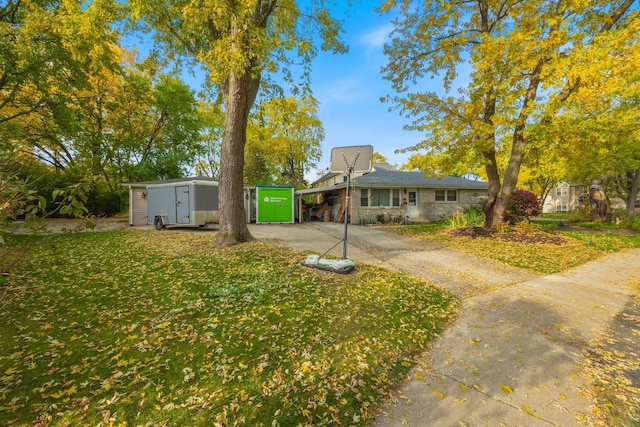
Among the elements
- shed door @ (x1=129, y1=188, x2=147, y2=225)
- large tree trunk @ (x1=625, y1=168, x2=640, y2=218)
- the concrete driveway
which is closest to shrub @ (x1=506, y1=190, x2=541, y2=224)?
the concrete driveway

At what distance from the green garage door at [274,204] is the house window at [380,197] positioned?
18.1 feet

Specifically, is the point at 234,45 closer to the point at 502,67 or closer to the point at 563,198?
the point at 502,67

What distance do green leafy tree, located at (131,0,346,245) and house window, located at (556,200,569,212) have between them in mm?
42480

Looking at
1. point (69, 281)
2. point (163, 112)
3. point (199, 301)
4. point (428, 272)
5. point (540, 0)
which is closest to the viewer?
point (199, 301)

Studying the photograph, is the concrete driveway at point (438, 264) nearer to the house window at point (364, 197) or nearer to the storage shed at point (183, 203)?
the storage shed at point (183, 203)

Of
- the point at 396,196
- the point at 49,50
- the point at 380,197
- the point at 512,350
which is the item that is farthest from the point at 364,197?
the point at 49,50

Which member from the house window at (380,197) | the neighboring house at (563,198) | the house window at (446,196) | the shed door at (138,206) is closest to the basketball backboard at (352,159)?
the house window at (380,197)

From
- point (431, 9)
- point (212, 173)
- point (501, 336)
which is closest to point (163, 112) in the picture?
point (212, 173)

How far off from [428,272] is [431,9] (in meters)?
10.5

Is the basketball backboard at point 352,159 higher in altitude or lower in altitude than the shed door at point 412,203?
higher

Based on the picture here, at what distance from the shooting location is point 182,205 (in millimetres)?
11969

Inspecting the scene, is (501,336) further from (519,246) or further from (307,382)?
(519,246)

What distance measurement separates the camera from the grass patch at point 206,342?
2096 millimetres

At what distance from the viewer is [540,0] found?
871cm
